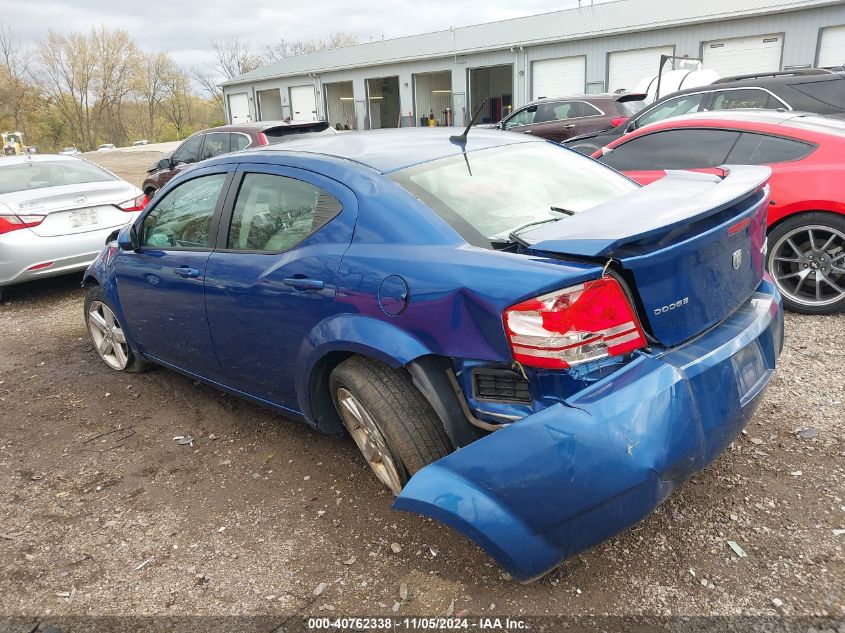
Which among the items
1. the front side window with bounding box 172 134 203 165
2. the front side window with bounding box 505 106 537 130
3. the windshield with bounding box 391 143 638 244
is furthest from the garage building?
the windshield with bounding box 391 143 638 244

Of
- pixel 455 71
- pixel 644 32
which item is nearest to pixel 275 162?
pixel 644 32

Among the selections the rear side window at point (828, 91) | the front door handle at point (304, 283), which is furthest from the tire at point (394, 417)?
the rear side window at point (828, 91)

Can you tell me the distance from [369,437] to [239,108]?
43133 millimetres

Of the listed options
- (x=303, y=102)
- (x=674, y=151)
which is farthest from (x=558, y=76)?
(x=674, y=151)

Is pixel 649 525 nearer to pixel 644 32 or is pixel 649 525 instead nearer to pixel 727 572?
pixel 727 572

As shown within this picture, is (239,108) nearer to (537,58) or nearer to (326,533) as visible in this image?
(537,58)

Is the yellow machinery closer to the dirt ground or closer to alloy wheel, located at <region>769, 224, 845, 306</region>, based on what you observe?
the dirt ground

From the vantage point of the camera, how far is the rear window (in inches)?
368

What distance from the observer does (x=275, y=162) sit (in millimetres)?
3205

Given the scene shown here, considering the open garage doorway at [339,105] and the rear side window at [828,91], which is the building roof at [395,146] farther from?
the open garage doorway at [339,105]

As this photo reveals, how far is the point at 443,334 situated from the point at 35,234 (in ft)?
19.0

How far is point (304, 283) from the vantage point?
2822mm

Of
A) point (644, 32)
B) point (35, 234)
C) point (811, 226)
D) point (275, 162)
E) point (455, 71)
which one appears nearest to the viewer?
point (275, 162)

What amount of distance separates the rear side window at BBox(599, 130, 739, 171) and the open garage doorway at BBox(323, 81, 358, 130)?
31.7m
